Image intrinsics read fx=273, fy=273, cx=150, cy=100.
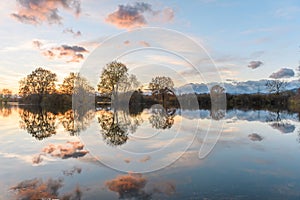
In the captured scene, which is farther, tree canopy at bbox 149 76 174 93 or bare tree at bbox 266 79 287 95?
bare tree at bbox 266 79 287 95

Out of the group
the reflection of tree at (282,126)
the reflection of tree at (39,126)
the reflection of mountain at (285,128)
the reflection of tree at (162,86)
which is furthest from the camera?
the reflection of tree at (162,86)

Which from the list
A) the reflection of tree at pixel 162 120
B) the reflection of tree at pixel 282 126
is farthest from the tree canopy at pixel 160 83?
the reflection of tree at pixel 282 126

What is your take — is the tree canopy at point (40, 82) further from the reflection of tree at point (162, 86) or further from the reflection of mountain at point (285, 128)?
the reflection of mountain at point (285, 128)

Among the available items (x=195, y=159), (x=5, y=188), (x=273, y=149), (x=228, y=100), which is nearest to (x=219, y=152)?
(x=195, y=159)

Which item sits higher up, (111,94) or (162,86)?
(162,86)

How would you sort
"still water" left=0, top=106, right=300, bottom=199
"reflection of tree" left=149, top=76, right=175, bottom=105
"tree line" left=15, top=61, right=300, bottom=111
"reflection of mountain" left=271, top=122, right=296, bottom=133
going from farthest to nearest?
"reflection of tree" left=149, top=76, right=175, bottom=105, "tree line" left=15, top=61, right=300, bottom=111, "reflection of mountain" left=271, top=122, right=296, bottom=133, "still water" left=0, top=106, right=300, bottom=199

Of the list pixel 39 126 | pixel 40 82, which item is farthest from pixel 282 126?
pixel 40 82

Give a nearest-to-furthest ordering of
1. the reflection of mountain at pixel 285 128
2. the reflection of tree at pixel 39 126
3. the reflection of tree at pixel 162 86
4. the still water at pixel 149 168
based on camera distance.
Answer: the still water at pixel 149 168, the reflection of tree at pixel 39 126, the reflection of mountain at pixel 285 128, the reflection of tree at pixel 162 86

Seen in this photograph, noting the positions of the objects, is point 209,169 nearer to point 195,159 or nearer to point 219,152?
point 195,159

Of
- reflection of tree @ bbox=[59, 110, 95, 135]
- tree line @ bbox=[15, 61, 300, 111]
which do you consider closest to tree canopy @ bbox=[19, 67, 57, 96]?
tree line @ bbox=[15, 61, 300, 111]

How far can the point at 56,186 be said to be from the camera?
6.40 metres

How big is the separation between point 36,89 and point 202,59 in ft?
189

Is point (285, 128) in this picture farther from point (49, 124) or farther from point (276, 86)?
point (276, 86)

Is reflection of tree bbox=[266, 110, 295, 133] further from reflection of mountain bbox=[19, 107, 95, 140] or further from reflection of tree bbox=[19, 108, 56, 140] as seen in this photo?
reflection of tree bbox=[19, 108, 56, 140]
